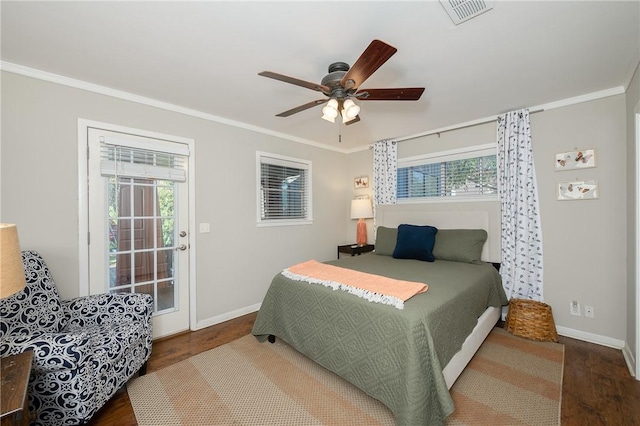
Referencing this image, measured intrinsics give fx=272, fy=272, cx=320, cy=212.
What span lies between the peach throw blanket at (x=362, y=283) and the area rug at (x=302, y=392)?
0.70 m

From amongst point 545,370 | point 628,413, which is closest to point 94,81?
point 545,370

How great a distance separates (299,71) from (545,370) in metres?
3.08

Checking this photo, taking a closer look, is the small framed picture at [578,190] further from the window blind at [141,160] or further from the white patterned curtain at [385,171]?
the window blind at [141,160]

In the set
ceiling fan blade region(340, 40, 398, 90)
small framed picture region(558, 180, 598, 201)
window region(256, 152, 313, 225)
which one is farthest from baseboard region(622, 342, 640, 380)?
window region(256, 152, 313, 225)

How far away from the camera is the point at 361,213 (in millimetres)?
4230

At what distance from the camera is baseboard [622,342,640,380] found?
209cm

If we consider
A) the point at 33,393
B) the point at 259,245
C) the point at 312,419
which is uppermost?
the point at 259,245

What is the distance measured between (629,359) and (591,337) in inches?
16.9

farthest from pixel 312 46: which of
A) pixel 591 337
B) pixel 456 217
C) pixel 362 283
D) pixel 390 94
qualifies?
pixel 591 337

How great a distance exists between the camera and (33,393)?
146cm

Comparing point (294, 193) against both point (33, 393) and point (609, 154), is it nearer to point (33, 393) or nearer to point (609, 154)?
point (33, 393)

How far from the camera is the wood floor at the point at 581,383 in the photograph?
1.69 meters

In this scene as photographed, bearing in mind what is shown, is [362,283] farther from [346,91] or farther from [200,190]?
[200,190]

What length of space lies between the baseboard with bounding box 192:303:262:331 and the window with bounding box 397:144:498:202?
2.62 meters
